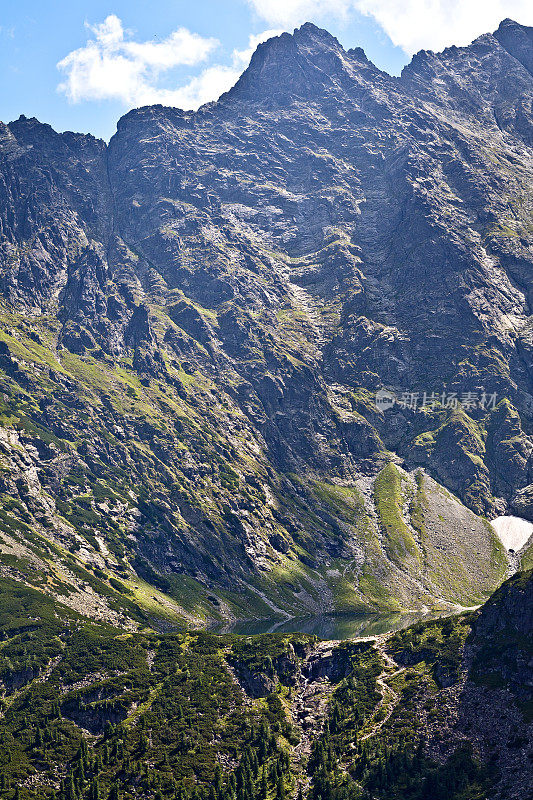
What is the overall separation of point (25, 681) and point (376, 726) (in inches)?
3549

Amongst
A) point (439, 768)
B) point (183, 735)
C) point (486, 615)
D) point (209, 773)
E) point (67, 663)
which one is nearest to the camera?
point (439, 768)

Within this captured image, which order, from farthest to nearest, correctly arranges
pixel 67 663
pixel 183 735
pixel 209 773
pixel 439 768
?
pixel 67 663, pixel 183 735, pixel 209 773, pixel 439 768

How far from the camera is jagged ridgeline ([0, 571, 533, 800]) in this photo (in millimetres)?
135000

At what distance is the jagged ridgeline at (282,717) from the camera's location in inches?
5315

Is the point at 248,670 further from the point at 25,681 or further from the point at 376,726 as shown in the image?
the point at 25,681

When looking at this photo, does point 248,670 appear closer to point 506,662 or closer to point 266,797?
point 266,797

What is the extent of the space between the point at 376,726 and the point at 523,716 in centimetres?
3382

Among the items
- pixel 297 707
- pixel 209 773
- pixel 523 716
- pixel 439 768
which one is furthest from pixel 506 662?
pixel 209 773

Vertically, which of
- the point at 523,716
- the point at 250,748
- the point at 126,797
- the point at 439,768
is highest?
the point at 523,716

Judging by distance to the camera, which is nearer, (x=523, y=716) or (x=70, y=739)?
(x=523, y=716)

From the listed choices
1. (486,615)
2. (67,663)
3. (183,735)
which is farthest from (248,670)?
(486,615)

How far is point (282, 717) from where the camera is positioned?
548ft

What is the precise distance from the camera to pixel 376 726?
503 ft

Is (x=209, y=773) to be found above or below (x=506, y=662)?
below
